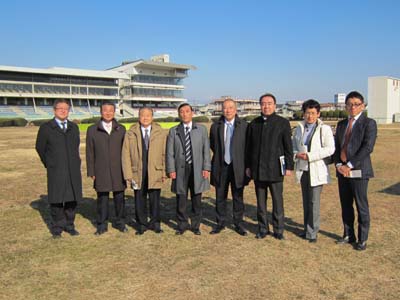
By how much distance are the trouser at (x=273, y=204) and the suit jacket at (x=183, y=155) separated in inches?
31.4

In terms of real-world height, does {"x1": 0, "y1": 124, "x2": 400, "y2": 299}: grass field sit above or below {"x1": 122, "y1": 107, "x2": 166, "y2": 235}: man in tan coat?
below

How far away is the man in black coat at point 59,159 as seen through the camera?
16.6ft

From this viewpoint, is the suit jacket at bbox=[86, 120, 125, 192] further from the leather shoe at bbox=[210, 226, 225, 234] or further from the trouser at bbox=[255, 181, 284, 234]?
the trouser at bbox=[255, 181, 284, 234]

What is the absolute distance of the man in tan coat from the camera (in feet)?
16.8

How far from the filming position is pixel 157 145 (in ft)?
16.9

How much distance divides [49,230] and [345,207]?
13.9 ft

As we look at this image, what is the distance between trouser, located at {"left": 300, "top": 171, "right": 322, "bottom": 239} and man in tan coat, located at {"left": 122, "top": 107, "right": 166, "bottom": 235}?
6.50 feet

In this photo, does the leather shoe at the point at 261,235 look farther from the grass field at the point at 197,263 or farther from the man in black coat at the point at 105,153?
the man in black coat at the point at 105,153

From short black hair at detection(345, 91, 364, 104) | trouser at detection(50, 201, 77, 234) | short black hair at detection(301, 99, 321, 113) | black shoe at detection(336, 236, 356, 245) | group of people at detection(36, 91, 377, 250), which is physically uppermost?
short black hair at detection(345, 91, 364, 104)

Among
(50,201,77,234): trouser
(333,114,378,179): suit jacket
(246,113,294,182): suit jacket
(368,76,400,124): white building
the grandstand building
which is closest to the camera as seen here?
(333,114,378,179): suit jacket

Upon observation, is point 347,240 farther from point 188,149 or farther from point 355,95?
point 188,149

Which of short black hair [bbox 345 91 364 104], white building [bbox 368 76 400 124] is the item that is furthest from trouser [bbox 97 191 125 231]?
white building [bbox 368 76 400 124]

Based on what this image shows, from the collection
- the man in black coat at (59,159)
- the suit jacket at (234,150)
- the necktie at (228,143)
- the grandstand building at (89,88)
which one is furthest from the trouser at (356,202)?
the grandstand building at (89,88)

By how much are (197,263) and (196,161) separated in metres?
1.46
